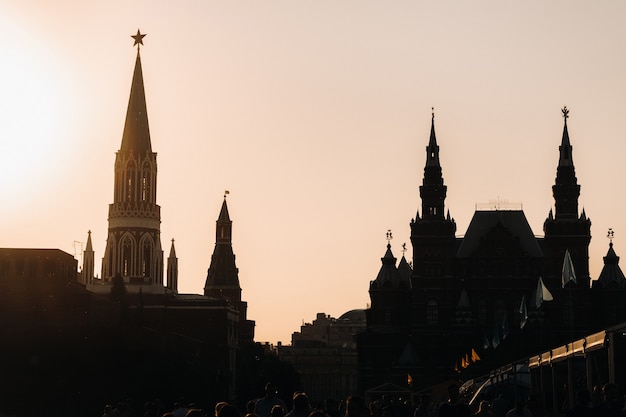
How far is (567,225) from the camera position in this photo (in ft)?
542

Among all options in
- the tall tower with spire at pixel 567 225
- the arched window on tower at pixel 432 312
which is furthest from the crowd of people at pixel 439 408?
the arched window on tower at pixel 432 312

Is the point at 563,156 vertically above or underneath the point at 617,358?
above

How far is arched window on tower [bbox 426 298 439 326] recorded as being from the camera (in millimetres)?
171650

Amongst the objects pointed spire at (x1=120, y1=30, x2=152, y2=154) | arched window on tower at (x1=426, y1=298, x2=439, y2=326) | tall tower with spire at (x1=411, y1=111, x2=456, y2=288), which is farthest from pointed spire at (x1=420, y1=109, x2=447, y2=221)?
pointed spire at (x1=120, y1=30, x2=152, y2=154)

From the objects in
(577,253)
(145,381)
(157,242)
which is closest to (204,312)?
(157,242)

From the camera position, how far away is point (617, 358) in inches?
1319

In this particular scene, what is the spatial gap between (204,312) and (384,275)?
20.8 metres

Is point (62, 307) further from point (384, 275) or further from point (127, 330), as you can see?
point (384, 275)

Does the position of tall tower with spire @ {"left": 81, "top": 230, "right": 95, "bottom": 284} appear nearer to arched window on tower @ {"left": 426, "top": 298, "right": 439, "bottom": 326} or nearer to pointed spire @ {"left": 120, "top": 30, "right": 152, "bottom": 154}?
pointed spire @ {"left": 120, "top": 30, "right": 152, "bottom": 154}

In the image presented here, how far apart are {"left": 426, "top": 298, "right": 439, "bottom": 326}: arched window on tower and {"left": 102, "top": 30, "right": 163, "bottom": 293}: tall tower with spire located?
28.7 m

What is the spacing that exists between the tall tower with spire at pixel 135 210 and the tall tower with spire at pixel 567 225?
134 ft

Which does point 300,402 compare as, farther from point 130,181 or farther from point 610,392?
point 130,181

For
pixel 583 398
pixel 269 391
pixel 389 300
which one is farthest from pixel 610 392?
pixel 389 300

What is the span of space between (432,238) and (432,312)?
8.99 m
